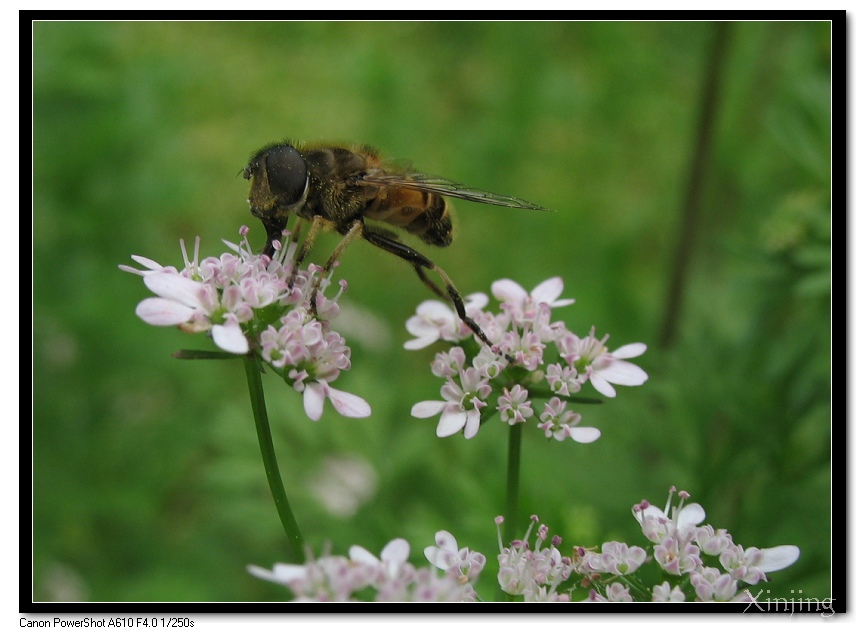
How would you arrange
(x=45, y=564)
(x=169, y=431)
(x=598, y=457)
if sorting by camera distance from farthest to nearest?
(x=169, y=431), (x=45, y=564), (x=598, y=457)

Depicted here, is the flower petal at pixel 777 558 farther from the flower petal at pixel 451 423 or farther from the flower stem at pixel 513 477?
the flower petal at pixel 451 423

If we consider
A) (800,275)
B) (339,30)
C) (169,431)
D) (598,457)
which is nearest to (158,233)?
(169,431)

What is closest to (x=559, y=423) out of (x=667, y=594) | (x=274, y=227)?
(x=667, y=594)

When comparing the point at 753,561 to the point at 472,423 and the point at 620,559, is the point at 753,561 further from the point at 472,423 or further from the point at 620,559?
the point at 472,423

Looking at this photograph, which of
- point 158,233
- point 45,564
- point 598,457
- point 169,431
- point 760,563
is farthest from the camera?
point 158,233

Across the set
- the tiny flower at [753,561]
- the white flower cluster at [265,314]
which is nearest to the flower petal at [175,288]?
the white flower cluster at [265,314]

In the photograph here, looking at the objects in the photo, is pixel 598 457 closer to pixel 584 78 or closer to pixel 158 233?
pixel 158 233

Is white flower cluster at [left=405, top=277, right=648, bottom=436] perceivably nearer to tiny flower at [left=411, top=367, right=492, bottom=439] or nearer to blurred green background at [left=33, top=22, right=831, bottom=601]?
tiny flower at [left=411, top=367, right=492, bottom=439]
